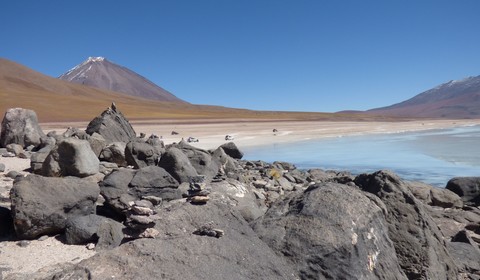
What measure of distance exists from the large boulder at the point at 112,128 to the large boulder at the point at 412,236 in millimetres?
9253

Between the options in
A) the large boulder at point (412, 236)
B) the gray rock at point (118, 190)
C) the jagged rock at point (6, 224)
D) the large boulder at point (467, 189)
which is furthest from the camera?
the large boulder at point (467, 189)

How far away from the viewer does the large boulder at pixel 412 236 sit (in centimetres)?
444

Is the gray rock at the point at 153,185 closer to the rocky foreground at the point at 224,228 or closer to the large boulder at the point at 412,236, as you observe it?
the rocky foreground at the point at 224,228

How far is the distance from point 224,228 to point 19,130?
10943 millimetres

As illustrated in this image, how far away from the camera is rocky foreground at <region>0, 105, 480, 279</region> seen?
323cm

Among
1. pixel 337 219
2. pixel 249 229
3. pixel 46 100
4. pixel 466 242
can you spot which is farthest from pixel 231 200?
pixel 46 100

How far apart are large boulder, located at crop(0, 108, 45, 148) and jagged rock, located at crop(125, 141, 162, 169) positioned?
4532 millimetres

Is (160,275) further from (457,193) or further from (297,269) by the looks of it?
(457,193)

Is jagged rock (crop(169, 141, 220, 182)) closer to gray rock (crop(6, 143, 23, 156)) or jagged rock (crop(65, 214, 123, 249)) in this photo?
jagged rock (crop(65, 214, 123, 249))

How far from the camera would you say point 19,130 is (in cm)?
1255

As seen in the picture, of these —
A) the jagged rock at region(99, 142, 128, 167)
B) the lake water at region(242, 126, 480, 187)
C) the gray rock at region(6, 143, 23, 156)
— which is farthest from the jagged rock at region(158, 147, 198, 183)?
the lake water at region(242, 126, 480, 187)

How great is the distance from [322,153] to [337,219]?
17686 millimetres

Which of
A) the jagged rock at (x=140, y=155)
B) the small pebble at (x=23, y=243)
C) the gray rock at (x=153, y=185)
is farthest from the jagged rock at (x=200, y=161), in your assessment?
the small pebble at (x=23, y=243)

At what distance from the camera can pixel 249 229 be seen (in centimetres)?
401
